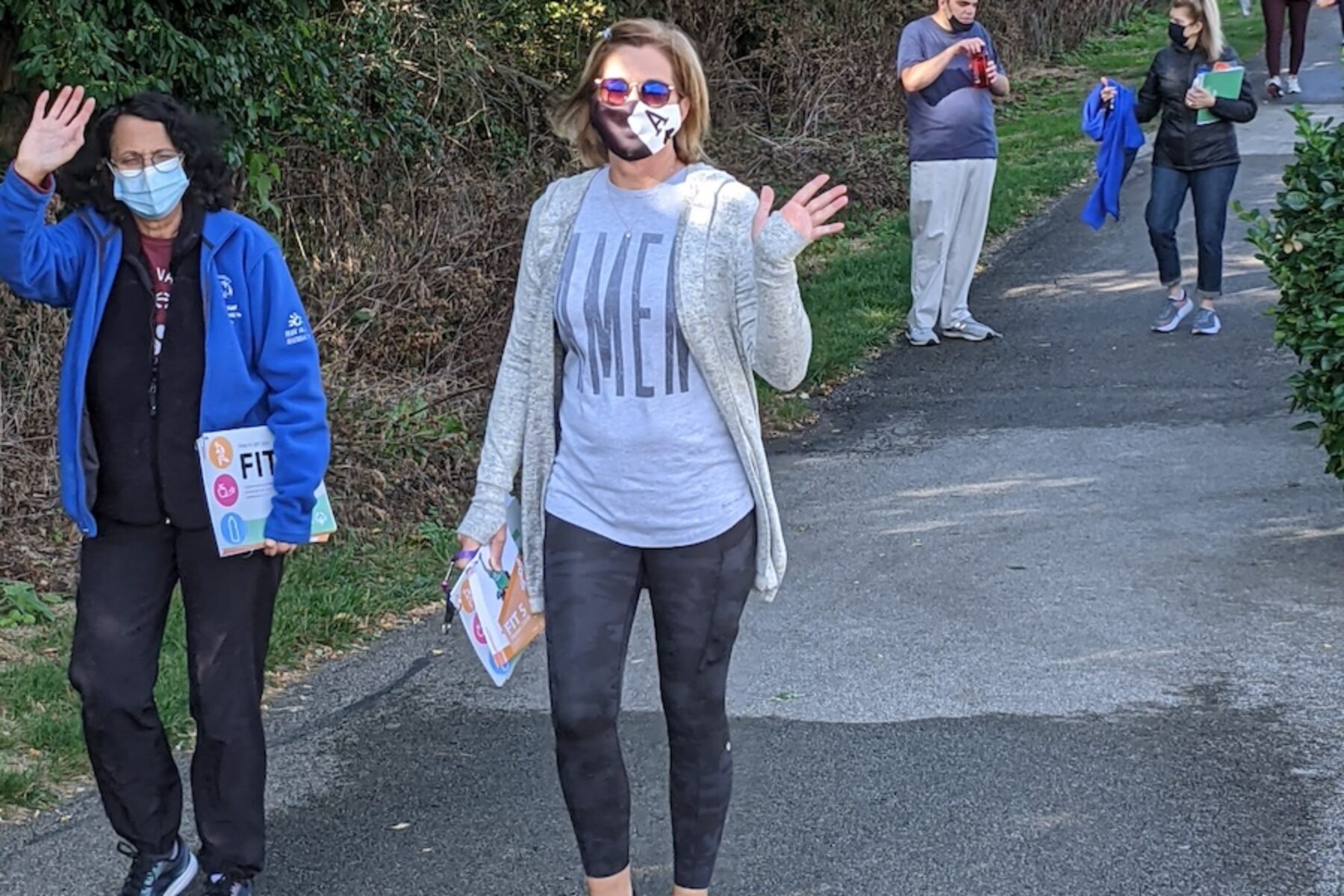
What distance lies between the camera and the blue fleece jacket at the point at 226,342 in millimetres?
3885

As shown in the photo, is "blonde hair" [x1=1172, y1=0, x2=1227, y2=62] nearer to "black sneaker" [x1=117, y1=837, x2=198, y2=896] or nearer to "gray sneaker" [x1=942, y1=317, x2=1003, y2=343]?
"gray sneaker" [x1=942, y1=317, x2=1003, y2=343]

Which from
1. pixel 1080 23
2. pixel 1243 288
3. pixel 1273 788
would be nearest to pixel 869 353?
pixel 1243 288

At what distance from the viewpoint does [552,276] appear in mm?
3730

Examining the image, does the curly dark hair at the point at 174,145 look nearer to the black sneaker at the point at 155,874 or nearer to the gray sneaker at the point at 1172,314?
the black sneaker at the point at 155,874

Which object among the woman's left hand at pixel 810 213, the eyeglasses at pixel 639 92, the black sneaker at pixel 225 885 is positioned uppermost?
the eyeglasses at pixel 639 92

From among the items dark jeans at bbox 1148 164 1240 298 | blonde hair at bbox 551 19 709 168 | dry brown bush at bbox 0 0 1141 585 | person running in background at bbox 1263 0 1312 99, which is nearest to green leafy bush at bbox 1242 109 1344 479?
dark jeans at bbox 1148 164 1240 298

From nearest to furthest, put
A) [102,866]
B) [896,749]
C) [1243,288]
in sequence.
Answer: [102,866] < [896,749] < [1243,288]

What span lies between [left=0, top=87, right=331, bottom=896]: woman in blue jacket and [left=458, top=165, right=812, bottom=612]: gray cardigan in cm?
51

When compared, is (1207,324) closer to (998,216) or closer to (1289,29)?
(998,216)

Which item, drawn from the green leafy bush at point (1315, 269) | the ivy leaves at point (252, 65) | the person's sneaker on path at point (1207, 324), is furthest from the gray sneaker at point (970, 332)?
the green leafy bush at point (1315, 269)

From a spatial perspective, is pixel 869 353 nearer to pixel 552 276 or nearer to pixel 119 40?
pixel 119 40

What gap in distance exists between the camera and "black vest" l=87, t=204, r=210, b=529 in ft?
12.9

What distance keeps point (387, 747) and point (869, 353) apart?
5.68 m

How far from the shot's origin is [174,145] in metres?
3.98
